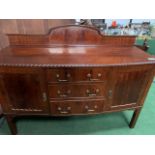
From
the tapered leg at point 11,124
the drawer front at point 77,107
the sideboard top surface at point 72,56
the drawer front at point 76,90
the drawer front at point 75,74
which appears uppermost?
the sideboard top surface at point 72,56

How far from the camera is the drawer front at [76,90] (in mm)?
1107

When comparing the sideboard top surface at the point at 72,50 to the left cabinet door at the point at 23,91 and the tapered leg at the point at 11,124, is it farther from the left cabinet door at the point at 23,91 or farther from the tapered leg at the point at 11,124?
the tapered leg at the point at 11,124

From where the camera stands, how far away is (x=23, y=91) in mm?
1120

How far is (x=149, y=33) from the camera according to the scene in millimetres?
2188

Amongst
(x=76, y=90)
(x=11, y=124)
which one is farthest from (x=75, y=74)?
(x=11, y=124)

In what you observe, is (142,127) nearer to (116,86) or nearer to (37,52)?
(116,86)

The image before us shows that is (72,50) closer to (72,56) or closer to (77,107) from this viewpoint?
(72,56)

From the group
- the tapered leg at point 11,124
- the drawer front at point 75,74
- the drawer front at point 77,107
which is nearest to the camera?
the drawer front at point 75,74

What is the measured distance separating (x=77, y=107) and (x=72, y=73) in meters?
0.38

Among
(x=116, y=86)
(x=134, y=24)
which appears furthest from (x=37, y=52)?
(x=134, y=24)

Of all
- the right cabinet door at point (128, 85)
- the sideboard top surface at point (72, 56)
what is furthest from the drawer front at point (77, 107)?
the sideboard top surface at point (72, 56)

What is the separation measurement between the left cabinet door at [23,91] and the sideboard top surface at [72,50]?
0.28 ft
